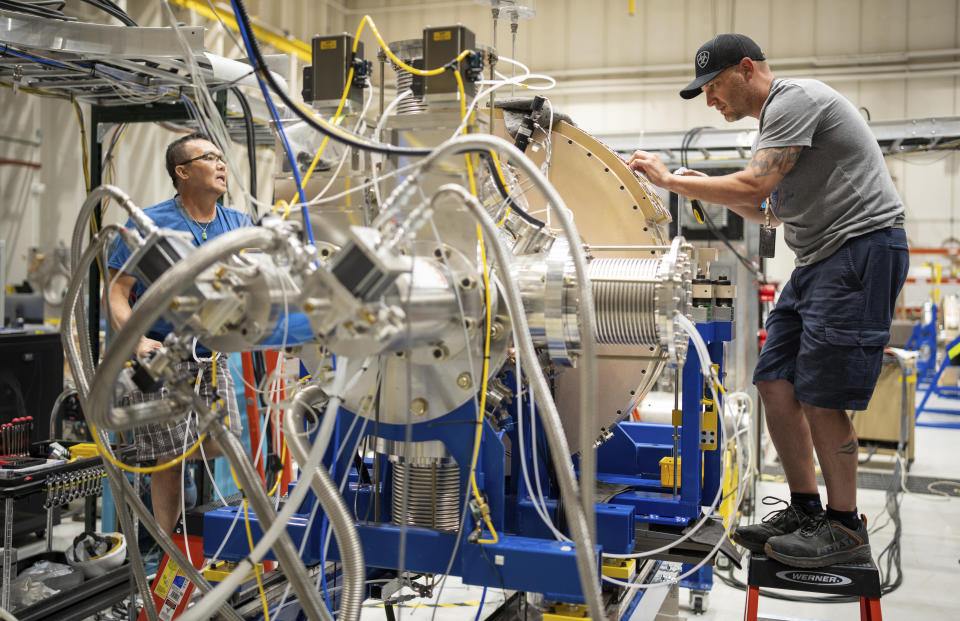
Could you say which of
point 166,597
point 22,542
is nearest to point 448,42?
point 166,597

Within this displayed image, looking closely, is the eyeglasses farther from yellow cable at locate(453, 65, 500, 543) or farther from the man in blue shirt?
yellow cable at locate(453, 65, 500, 543)

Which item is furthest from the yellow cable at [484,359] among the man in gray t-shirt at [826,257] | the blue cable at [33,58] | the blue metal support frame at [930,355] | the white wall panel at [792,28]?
the white wall panel at [792,28]

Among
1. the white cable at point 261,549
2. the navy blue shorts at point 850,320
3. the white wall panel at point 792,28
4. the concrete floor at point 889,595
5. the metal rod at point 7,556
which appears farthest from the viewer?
the white wall panel at point 792,28

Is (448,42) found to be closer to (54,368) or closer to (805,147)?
(805,147)

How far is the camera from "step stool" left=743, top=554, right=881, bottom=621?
6.91 ft

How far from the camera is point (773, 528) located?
230cm

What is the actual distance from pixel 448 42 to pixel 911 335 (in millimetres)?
8761

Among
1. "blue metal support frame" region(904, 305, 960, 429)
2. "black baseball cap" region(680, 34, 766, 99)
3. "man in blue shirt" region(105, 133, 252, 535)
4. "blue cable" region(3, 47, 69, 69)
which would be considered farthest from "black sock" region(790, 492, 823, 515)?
"blue metal support frame" region(904, 305, 960, 429)

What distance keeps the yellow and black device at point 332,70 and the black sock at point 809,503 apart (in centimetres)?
155

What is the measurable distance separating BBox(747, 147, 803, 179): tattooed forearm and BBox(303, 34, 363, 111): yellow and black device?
1.03m

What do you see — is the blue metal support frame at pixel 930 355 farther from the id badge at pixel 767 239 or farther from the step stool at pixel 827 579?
the step stool at pixel 827 579

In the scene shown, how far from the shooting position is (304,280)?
1.28 m

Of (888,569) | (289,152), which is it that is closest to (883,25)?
(888,569)

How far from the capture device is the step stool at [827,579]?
211 centimetres
